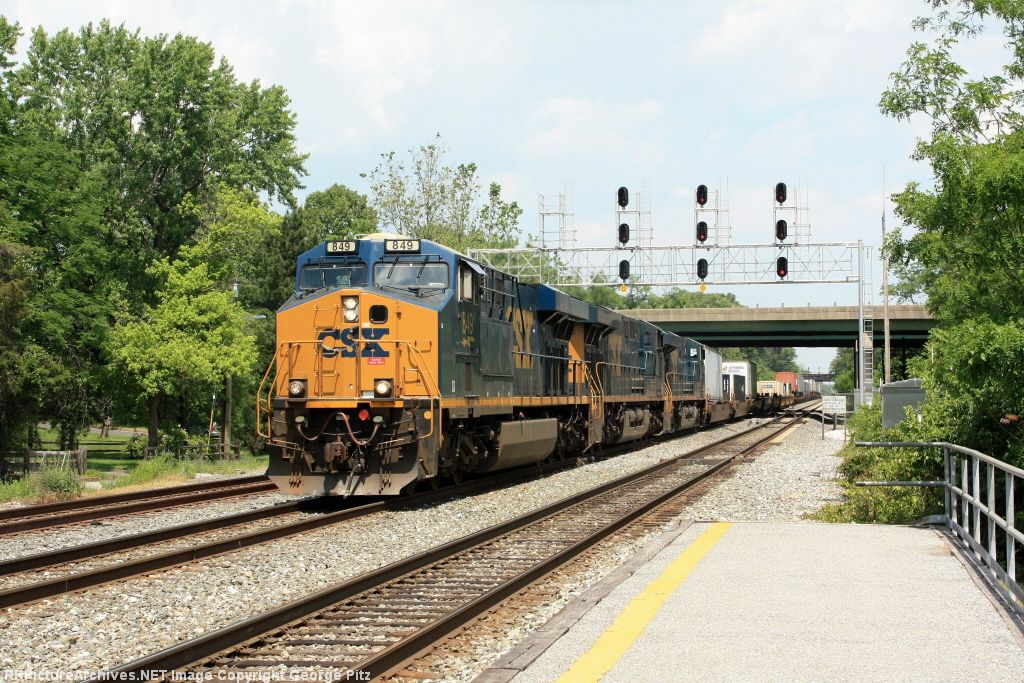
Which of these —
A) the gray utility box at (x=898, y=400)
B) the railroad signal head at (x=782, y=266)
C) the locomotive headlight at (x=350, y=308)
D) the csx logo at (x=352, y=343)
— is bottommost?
the gray utility box at (x=898, y=400)

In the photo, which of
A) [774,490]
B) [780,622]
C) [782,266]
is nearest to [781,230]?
[782,266]

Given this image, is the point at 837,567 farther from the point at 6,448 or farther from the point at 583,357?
the point at 6,448

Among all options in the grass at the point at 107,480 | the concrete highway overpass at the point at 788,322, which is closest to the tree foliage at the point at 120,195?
the grass at the point at 107,480

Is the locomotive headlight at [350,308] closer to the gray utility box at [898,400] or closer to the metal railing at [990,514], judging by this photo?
the metal railing at [990,514]

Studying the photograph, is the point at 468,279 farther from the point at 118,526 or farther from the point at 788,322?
the point at 788,322

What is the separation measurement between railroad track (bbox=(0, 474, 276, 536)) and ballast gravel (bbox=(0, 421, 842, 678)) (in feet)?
12.3

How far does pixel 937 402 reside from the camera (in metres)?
14.3

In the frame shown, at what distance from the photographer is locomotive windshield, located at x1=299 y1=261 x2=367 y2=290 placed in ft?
50.7

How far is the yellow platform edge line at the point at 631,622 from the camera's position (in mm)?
5453

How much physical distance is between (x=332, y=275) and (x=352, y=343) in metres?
1.50

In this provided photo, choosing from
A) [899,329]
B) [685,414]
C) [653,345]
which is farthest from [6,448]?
[899,329]

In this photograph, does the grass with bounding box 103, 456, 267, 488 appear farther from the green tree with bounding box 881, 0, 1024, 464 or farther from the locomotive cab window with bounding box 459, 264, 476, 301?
the green tree with bounding box 881, 0, 1024, 464

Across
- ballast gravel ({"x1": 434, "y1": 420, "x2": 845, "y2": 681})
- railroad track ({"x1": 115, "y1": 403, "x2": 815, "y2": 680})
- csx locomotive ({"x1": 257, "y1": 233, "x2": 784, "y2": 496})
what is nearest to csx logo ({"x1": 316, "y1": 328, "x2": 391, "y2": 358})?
csx locomotive ({"x1": 257, "y1": 233, "x2": 784, "y2": 496})

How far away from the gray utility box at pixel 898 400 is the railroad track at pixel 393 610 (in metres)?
5.78
